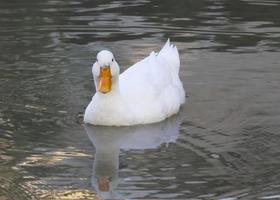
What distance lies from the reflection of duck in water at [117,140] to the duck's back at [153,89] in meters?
0.12

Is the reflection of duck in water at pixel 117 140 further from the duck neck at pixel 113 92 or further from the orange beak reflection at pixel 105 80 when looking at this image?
the orange beak reflection at pixel 105 80

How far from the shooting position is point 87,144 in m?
9.02

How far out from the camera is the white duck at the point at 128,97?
9.38 m

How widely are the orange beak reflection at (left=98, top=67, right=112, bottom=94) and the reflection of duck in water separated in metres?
0.45

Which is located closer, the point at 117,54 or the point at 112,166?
the point at 112,166

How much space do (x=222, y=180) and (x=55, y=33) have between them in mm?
6907

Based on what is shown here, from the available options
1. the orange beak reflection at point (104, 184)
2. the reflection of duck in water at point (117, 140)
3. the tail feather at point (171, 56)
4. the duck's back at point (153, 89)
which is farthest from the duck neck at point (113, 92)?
the orange beak reflection at point (104, 184)

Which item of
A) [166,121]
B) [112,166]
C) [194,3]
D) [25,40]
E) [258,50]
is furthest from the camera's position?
[194,3]

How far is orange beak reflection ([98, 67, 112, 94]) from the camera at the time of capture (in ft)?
30.6

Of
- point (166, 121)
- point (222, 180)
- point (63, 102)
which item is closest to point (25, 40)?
point (63, 102)

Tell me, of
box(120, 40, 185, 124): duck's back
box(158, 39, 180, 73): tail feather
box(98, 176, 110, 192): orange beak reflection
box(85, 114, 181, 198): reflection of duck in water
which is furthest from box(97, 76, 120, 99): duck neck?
box(98, 176, 110, 192): orange beak reflection

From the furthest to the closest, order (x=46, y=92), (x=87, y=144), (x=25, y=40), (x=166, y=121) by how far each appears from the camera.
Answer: (x=25, y=40) < (x=46, y=92) < (x=166, y=121) < (x=87, y=144)

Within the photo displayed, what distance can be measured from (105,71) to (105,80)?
0.36 feet

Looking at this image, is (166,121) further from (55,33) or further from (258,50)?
(55,33)
